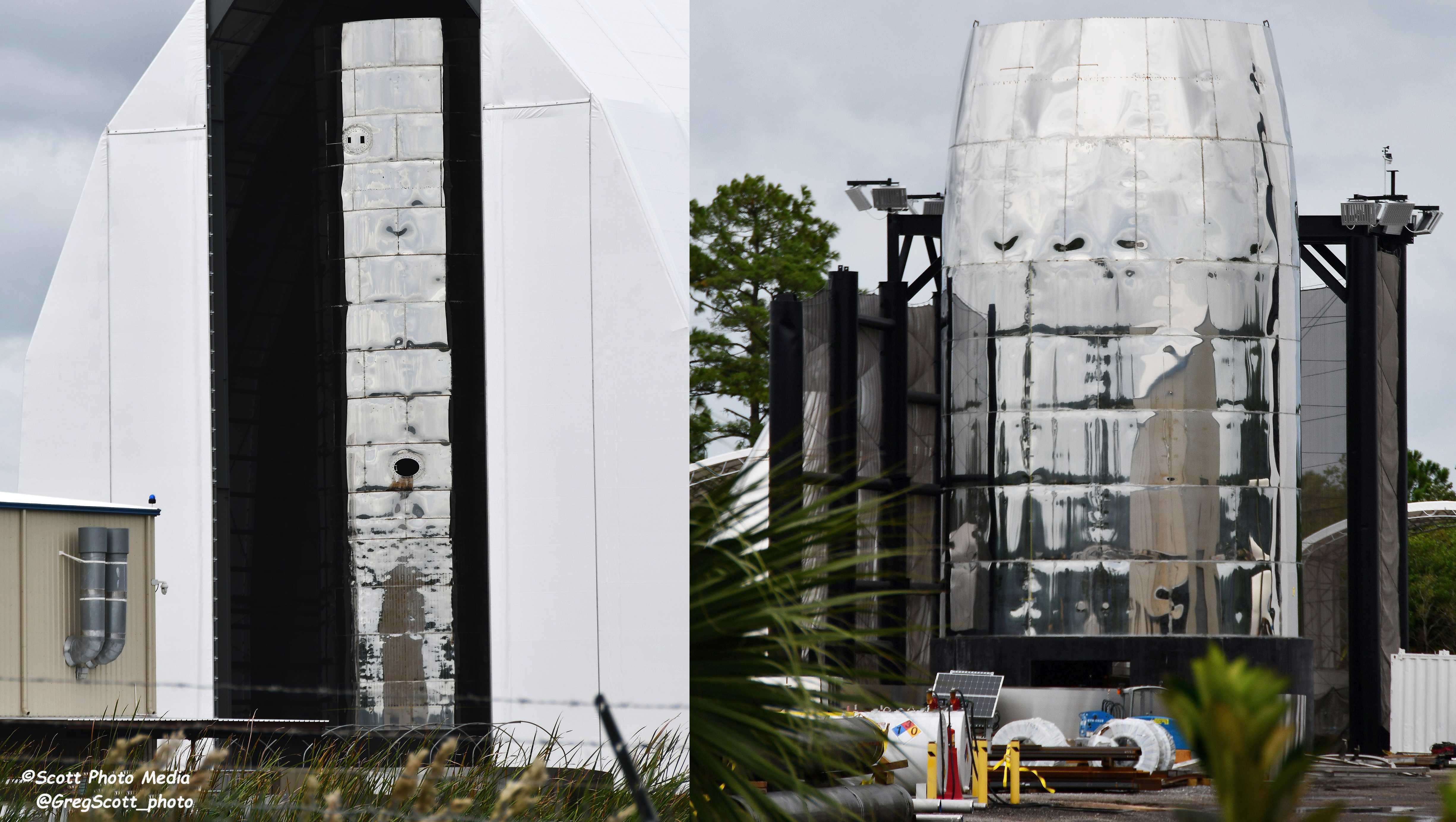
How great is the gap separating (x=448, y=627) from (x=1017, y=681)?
1503 cm

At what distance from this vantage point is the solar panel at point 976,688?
19094mm

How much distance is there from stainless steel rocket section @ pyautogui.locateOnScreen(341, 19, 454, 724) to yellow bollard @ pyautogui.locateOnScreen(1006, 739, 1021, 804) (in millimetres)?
9839

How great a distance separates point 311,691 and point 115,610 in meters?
1.74

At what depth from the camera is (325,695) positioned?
743cm

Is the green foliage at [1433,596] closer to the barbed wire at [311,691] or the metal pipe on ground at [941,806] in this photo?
the metal pipe on ground at [941,806]

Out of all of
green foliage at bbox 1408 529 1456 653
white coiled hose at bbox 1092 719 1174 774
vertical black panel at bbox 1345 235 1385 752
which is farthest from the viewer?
green foliage at bbox 1408 529 1456 653

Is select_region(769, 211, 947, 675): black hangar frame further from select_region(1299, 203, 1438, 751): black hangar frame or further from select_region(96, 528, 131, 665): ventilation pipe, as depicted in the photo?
select_region(96, 528, 131, 665): ventilation pipe

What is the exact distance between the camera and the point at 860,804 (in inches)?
374

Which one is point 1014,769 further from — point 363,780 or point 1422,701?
point 363,780

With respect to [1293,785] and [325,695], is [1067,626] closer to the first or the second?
[325,695]

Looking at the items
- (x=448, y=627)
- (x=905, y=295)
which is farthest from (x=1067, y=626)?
(x=448, y=627)

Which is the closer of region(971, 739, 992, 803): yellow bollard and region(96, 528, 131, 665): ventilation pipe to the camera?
region(96, 528, 131, 665): ventilation pipe

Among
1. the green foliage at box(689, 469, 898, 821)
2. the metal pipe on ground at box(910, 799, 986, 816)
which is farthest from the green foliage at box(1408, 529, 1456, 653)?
the green foliage at box(689, 469, 898, 821)

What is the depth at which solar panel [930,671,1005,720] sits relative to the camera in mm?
19094
